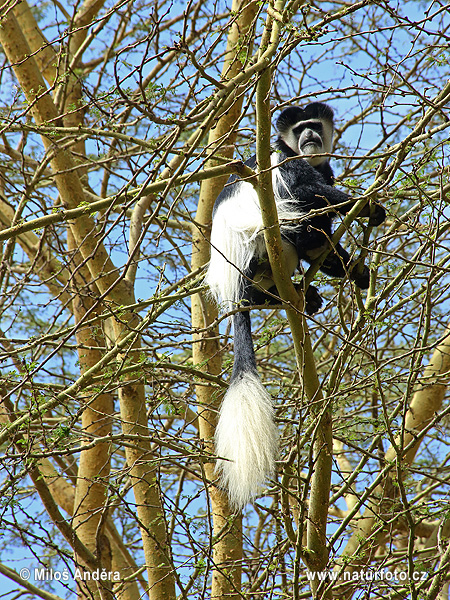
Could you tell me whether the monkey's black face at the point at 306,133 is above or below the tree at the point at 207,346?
above

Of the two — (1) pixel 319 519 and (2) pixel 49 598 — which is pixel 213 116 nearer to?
(1) pixel 319 519

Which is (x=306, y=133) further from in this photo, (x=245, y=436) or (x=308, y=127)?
(x=245, y=436)

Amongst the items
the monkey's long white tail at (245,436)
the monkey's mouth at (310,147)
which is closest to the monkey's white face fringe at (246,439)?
the monkey's long white tail at (245,436)

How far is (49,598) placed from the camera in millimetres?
2650

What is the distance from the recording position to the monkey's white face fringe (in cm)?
224

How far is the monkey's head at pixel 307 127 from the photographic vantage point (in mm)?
3289

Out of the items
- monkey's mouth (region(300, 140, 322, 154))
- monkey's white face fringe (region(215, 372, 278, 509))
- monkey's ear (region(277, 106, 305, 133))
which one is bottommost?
monkey's white face fringe (region(215, 372, 278, 509))

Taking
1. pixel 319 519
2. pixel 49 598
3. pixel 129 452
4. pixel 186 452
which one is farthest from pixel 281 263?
pixel 49 598

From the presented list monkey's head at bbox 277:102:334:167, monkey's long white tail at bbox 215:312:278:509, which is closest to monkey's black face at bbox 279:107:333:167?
monkey's head at bbox 277:102:334:167

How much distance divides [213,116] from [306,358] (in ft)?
2.93

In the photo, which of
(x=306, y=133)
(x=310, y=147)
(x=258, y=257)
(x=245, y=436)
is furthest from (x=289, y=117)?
(x=245, y=436)

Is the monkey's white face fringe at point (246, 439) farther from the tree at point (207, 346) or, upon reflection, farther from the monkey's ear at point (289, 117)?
the monkey's ear at point (289, 117)

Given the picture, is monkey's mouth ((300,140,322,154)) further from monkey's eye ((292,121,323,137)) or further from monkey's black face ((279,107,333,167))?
monkey's eye ((292,121,323,137))

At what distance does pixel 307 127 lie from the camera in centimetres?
340
